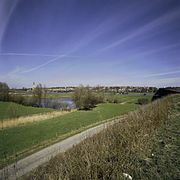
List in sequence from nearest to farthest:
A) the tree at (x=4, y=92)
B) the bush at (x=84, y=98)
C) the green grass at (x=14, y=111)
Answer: the green grass at (x=14, y=111) → the bush at (x=84, y=98) → the tree at (x=4, y=92)

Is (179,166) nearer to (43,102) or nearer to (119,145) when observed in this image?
(119,145)

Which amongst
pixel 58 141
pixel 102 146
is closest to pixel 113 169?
pixel 102 146

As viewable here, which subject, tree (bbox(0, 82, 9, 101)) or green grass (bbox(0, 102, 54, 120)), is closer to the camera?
green grass (bbox(0, 102, 54, 120))

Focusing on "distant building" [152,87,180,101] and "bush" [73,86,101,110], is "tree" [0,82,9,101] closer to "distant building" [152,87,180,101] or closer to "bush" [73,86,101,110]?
"bush" [73,86,101,110]

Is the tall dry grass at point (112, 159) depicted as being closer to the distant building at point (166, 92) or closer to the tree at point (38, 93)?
the distant building at point (166, 92)

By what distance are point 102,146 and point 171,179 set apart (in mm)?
2290

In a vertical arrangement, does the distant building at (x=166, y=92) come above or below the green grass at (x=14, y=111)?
above

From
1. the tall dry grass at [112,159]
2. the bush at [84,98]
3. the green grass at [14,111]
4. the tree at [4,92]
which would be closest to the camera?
the tall dry grass at [112,159]

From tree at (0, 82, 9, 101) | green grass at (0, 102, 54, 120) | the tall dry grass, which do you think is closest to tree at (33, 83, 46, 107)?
tree at (0, 82, 9, 101)

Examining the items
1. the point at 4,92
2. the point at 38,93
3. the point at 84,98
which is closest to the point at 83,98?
the point at 84,98

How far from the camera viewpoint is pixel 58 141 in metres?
23.7

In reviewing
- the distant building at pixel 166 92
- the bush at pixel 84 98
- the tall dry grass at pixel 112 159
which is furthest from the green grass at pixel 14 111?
the tall dry grass at pixel 112 159

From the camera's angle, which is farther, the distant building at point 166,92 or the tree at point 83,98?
the tree at point 83,98

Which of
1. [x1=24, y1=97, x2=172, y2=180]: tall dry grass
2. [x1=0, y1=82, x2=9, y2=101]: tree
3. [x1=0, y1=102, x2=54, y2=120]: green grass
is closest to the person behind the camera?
[x1=24, y1=97, x2=172, y2=180]: tall dry grass
